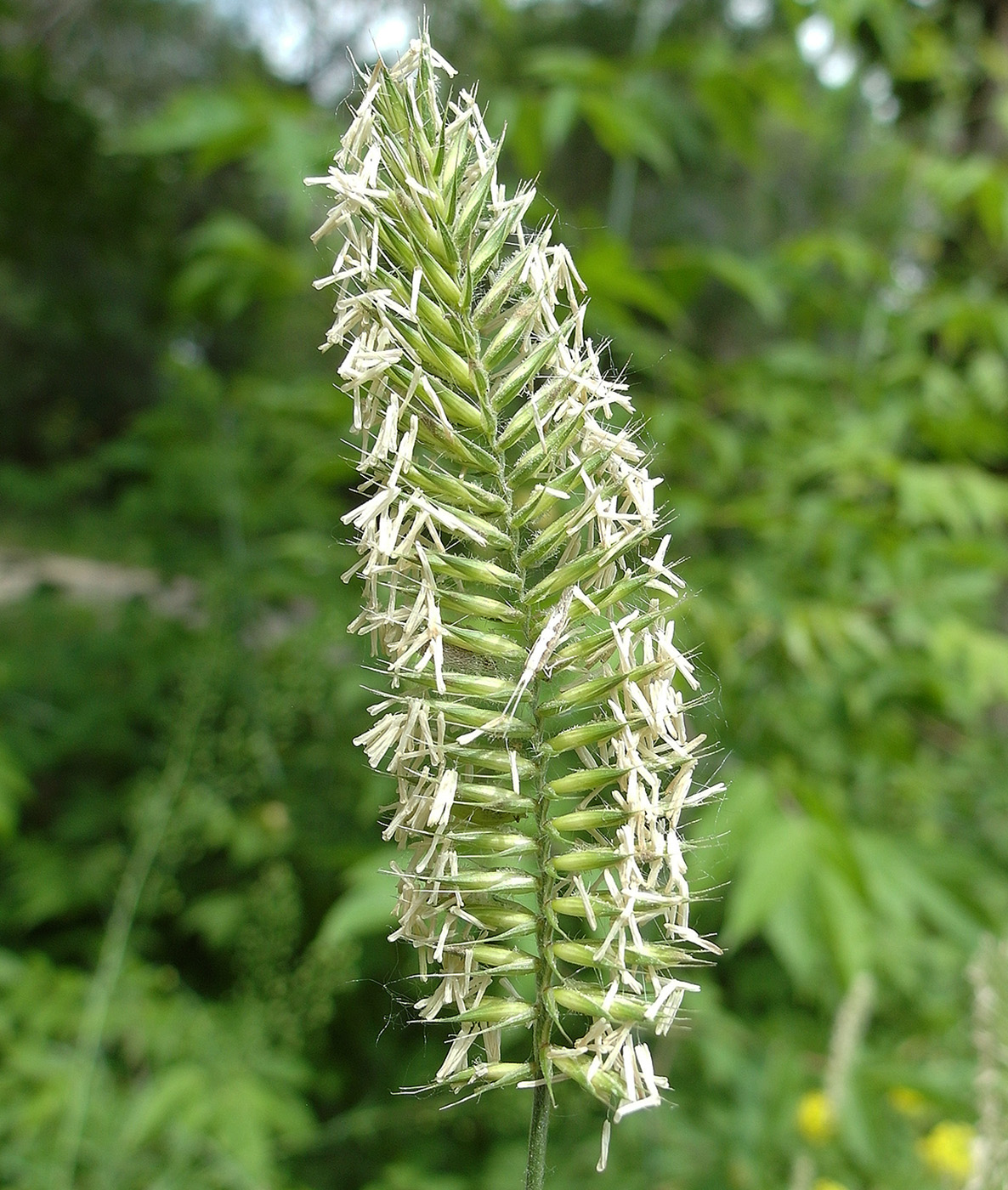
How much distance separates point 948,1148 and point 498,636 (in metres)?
2.51

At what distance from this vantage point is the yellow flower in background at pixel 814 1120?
7.93 ft

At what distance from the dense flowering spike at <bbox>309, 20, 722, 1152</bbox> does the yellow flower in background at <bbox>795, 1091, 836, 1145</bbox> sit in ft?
6.72

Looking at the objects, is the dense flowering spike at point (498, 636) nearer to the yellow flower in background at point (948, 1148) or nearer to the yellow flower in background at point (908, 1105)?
the yellow flower in background at point (948, 1148)

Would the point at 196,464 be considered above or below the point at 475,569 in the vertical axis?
above

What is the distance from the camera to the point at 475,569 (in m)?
A: 0.72

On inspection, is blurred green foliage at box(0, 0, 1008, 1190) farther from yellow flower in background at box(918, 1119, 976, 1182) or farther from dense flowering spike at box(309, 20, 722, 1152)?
dense flowering spike at box(309, 20, 722, 1152)

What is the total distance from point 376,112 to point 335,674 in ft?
7.59

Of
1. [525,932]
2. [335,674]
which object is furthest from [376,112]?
[335,674]

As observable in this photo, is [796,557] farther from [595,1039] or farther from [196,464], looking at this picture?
[595,1039]

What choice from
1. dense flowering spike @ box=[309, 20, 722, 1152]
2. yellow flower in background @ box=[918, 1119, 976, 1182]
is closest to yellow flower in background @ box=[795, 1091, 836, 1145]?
yellow flower in background @ box=[918, 1119, 976, 1182]

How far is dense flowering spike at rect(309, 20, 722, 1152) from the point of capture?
27.0 inches

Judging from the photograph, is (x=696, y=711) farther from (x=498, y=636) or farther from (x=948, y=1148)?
(x=498, y=636)

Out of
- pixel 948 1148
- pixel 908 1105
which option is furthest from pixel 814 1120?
pixel 908 1105

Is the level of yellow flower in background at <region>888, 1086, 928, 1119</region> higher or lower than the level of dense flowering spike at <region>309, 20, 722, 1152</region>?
lower
